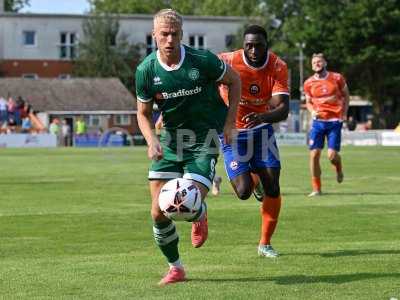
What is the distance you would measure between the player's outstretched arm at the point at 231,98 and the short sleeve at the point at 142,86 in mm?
673

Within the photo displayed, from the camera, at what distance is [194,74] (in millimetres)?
9227

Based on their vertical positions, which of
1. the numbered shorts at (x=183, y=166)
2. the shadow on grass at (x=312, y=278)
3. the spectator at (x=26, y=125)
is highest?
the spectator at (x=26, y=125)

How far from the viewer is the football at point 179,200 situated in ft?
29.0

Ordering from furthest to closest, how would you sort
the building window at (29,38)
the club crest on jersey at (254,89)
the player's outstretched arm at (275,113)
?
1. the building window at (29,38)
2. the club crest on jersey at (254,89)
3. the player's outstretched arm at (275,113)

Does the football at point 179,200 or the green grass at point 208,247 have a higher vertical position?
the football at point 179,200

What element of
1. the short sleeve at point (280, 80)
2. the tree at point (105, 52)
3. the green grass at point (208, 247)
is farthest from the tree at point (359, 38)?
the short sleeve at point (280, 80)

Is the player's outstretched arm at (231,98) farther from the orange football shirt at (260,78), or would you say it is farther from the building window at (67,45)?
the building window at (67,45)

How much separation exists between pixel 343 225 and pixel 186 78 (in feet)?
17.6

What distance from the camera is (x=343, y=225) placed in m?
14.0

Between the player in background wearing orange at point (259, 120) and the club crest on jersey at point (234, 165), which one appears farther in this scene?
the club crest on jersey at point (234, 165)

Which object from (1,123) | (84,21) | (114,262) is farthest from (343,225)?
(84,21)

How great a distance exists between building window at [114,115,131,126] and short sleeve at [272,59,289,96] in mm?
71125

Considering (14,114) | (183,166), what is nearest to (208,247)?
(183,166)

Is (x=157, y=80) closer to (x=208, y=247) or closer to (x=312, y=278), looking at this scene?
(x=312, y=278)
